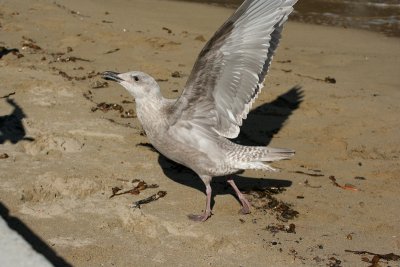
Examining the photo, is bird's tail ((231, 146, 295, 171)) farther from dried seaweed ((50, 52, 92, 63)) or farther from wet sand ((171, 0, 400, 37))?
wet sand ((171, 0, 400, 37))

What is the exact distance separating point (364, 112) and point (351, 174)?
1.58 m

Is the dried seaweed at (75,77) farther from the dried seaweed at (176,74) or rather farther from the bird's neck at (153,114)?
the bird's neck at (153,114)

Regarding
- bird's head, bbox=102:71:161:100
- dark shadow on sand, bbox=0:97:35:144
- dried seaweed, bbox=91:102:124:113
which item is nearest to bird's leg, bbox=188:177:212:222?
bird's head, bbox=102:71:161:100

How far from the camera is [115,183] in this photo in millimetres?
4652

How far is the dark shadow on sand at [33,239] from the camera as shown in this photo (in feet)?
11.5

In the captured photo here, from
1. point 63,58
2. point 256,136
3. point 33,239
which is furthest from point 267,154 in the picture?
point 63,58

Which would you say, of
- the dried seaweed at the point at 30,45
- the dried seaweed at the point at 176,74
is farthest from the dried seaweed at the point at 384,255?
the dried seaweed at the point at 30,45

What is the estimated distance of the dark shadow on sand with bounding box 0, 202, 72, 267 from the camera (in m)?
3.50

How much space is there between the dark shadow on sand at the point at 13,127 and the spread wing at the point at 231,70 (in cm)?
172

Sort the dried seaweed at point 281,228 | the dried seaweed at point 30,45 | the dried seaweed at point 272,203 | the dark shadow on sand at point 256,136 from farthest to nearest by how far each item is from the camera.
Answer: the dried seaweed at point 30,45 → the dark shadow on sand at point 256,136 → the dried seaweed at point 272,203 → the dried seaweed at point 281,228

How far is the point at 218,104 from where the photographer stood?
447 centimetres

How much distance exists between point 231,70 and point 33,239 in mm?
1866

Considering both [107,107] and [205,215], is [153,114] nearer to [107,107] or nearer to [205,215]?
[205,215]

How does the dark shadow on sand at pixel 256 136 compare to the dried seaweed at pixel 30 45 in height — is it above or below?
above
